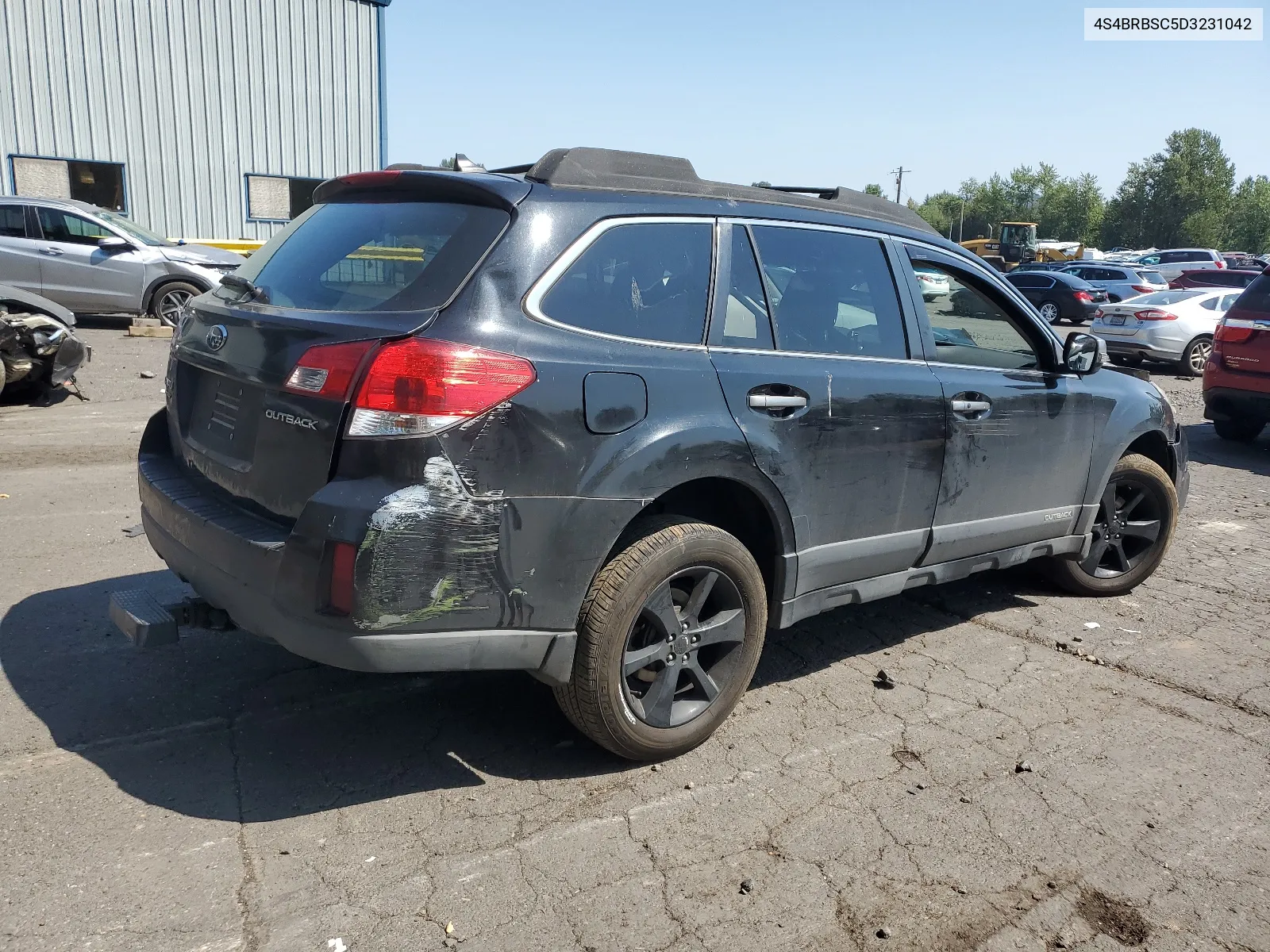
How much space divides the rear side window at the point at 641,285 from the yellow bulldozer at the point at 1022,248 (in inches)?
2126

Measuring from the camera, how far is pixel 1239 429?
36.2 feet

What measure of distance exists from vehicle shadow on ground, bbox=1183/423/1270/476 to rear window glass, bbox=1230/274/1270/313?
1.47 metres

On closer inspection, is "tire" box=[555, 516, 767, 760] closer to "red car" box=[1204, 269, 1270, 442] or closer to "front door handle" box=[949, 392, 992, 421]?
"front door handle" box=[949, 392, 992, 421]

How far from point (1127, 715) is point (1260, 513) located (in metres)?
4.68

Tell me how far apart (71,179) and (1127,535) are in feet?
63.9

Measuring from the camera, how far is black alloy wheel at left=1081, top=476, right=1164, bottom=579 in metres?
5.45

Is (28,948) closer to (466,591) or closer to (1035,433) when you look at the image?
(466,591)

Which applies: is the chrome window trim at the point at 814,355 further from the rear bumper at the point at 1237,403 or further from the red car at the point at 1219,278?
the red car at the point at 1219,278

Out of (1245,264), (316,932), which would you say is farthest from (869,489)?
(1245,264)

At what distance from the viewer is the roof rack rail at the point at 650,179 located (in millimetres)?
3342

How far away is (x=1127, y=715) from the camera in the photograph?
408 centimetres

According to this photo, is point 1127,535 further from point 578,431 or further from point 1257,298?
point 1257,298

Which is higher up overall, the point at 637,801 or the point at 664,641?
the point at 664,641

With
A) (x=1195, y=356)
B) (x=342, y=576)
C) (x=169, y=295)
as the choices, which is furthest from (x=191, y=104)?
(x=342, y=576)
